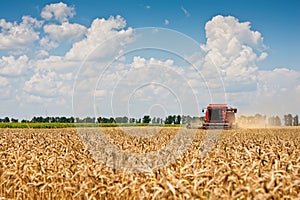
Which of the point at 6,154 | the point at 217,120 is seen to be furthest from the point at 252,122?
the point at 6,154

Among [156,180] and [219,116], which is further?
[219,116]

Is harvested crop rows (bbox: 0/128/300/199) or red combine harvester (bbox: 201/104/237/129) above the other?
red combine harvester (bbox: 201/104/237/129)

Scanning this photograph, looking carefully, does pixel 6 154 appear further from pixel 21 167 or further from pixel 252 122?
pixel 252 122

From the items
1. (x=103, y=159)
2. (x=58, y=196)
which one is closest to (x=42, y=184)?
(x=58, y=196)

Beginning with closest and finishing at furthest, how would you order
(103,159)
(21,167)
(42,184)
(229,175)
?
1. (229,175)
2. (42,184)
3. (21,167)
4. (103,159)

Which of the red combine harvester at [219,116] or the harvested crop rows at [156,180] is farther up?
the red combine harvester at [219,116]

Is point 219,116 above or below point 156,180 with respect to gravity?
above

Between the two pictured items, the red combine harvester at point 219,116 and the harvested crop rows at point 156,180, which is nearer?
the harvested crop rows at point 156,180

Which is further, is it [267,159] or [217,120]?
[217,120]

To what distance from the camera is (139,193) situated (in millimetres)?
6812

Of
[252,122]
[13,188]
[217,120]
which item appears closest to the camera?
[13,188]

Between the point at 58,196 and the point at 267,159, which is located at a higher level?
the point at 267,159

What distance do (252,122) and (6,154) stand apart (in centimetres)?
6698

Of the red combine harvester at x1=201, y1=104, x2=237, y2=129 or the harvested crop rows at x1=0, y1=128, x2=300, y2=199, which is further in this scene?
the red combine harvester at x1=201, y1=104, x2=237, y2=129
